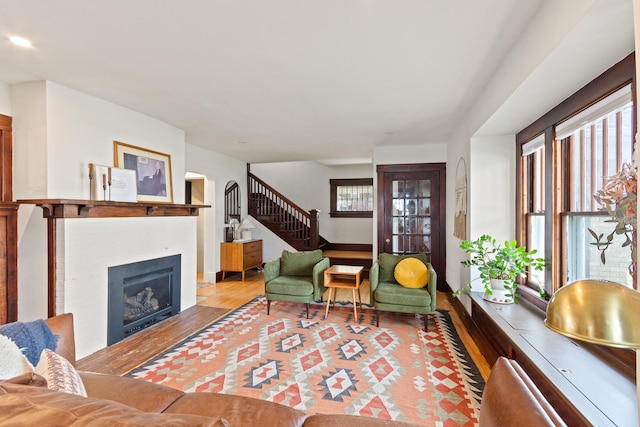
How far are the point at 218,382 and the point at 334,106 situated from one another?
2817mm

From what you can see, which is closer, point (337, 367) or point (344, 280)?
point (337, 367)

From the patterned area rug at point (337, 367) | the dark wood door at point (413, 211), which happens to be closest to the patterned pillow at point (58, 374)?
the patterned area rug at point (337, 367)

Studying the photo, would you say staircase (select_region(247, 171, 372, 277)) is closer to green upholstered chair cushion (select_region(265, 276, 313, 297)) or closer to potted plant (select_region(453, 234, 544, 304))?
green upholstered chair cushion (select_region(265, 276, 313, 297))

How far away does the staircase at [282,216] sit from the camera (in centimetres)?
653

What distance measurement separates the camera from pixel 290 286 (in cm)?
362

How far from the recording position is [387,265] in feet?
12.4

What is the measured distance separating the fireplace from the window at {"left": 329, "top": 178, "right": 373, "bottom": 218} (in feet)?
15.5

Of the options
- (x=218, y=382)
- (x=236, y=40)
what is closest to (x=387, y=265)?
(x=218, y=382)

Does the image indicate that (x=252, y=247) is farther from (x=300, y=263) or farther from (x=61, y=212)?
(x=61, y=212)

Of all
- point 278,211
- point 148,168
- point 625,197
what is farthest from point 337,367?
point 278,211

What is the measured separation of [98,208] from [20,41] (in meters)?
1.42

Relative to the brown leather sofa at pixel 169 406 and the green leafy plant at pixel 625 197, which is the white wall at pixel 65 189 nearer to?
the brown leather sofa at pixel 169 406

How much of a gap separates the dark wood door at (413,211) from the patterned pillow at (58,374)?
4.35 m

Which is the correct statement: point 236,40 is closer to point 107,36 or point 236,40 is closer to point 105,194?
point 107,36
